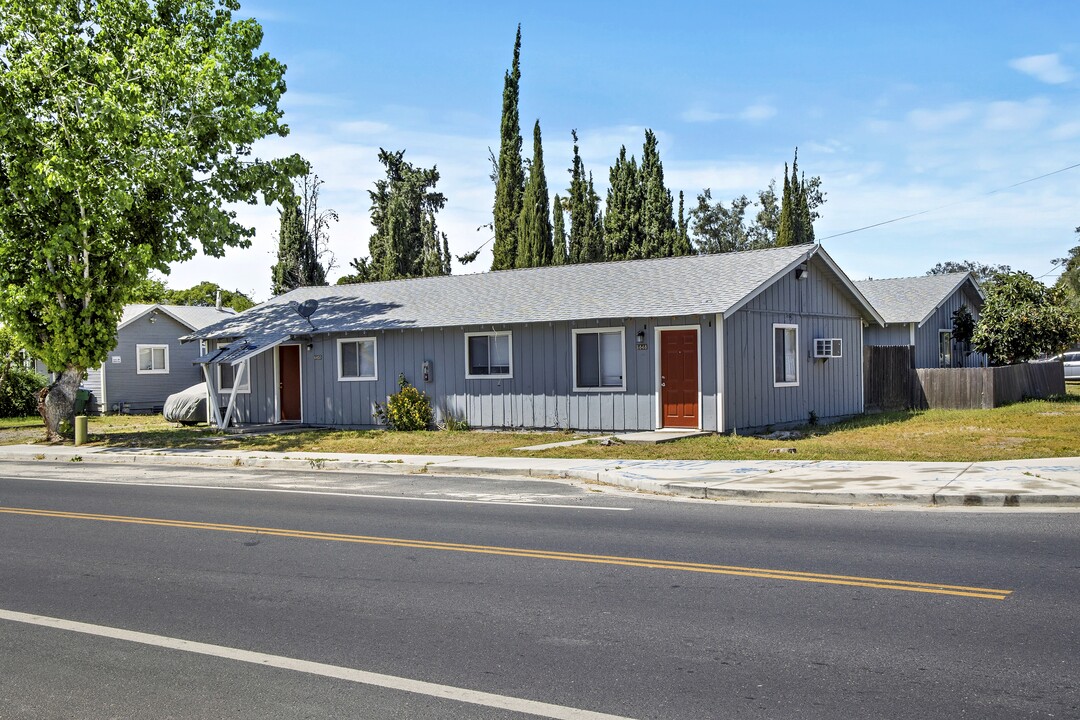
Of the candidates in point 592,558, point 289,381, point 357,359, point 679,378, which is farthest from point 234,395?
point 592,558

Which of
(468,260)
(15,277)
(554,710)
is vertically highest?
(468,260)

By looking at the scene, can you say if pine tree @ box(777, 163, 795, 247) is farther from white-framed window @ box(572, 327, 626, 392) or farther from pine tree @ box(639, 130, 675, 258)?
white-framed window @ box(572, 327, 626, 392)

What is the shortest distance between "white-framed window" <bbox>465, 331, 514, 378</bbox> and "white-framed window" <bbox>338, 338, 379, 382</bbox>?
3005 millimetres

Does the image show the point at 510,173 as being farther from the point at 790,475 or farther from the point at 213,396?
the point at 790,475

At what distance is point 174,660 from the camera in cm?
611

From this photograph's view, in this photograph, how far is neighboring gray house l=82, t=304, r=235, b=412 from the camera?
38.8m

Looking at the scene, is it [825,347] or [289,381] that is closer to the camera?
[825,347]

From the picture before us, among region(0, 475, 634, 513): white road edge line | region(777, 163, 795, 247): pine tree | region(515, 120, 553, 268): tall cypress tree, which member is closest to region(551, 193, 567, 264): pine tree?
region(515, 120, 553, 268): tall cypress tree

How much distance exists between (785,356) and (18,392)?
29.9 metres

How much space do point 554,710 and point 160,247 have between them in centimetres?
2268

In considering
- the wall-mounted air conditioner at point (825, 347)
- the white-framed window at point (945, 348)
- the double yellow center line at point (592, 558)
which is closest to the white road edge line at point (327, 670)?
the double yellow center line at point (592, 558)

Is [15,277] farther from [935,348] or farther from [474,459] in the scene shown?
[935,348]

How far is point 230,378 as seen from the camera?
30.7 meters

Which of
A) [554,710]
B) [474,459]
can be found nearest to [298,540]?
[554,710]
